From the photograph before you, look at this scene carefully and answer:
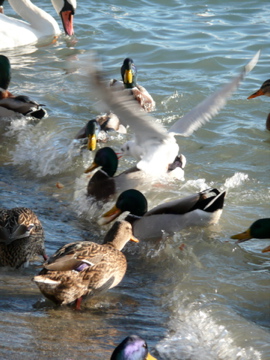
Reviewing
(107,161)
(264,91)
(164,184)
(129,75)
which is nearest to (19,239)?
(107,161)

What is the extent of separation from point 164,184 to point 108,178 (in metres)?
0.60

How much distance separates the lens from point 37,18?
14094 millimetres

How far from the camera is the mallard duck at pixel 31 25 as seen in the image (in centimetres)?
1364

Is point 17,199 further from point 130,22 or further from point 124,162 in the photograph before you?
point 130,22

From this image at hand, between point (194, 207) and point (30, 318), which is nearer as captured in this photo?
point (30, 318)

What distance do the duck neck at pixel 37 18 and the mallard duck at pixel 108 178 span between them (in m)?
7.01

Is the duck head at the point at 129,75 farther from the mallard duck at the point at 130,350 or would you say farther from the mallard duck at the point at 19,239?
the mallard duck at the point at 130,350

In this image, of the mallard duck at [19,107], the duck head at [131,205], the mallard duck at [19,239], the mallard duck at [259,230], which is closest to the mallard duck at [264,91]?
the mallard duck at [19,107]

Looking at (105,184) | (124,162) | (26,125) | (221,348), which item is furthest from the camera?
(26,125)

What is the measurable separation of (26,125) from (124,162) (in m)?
1.75

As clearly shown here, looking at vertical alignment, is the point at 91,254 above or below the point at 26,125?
above

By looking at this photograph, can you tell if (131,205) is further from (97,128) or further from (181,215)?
(97,128)

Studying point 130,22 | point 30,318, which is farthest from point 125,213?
point 130,22

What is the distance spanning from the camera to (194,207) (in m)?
6.42
